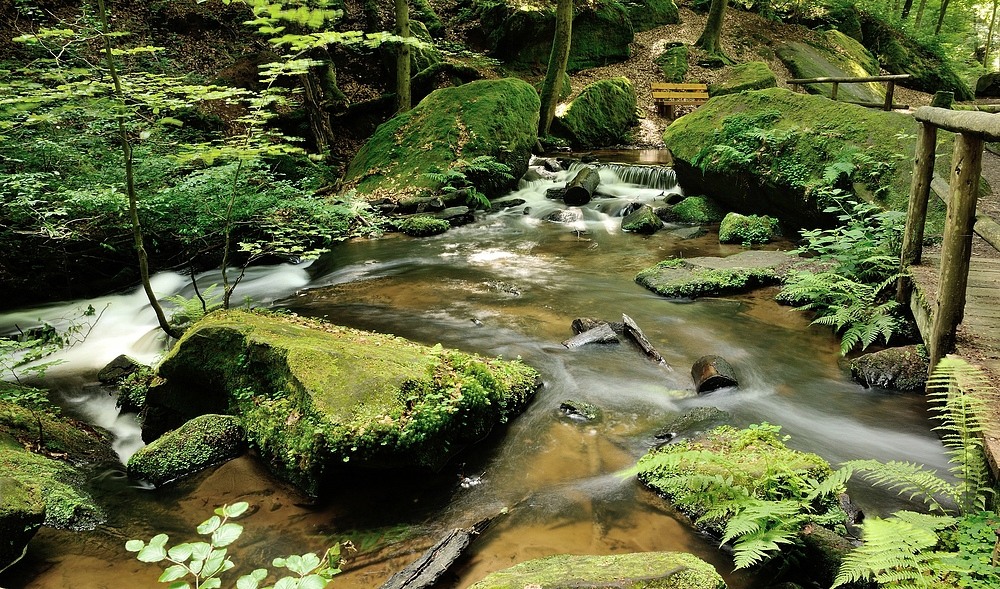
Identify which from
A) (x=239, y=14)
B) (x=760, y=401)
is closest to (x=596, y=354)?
(x=760, y=401)

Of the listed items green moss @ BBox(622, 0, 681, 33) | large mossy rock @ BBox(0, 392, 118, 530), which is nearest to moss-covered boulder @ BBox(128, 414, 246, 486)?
large mossy rock @ BBox(0, 392, 118, 530)

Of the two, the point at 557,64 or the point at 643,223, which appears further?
the point at 557,64

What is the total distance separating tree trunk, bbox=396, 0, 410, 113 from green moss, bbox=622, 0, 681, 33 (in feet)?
42.8

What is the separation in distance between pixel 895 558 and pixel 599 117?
56.6 feet

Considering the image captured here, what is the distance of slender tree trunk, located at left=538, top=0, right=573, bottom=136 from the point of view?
15570 millimetres

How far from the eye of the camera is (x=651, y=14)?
81.4 feet

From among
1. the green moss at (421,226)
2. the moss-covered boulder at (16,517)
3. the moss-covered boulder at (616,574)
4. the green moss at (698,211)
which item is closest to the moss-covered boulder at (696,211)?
the green moss at (698,211)

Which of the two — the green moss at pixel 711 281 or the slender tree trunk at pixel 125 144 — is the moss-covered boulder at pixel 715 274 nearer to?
the green moss at pixel 711 281

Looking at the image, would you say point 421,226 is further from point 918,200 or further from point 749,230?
point 918,200

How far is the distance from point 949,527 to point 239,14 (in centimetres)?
2130

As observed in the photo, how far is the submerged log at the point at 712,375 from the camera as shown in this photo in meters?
5.46

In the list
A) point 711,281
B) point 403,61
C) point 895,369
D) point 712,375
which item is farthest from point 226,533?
point 403,61

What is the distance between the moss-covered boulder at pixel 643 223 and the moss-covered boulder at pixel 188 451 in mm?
8738

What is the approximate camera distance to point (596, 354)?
6.31m
